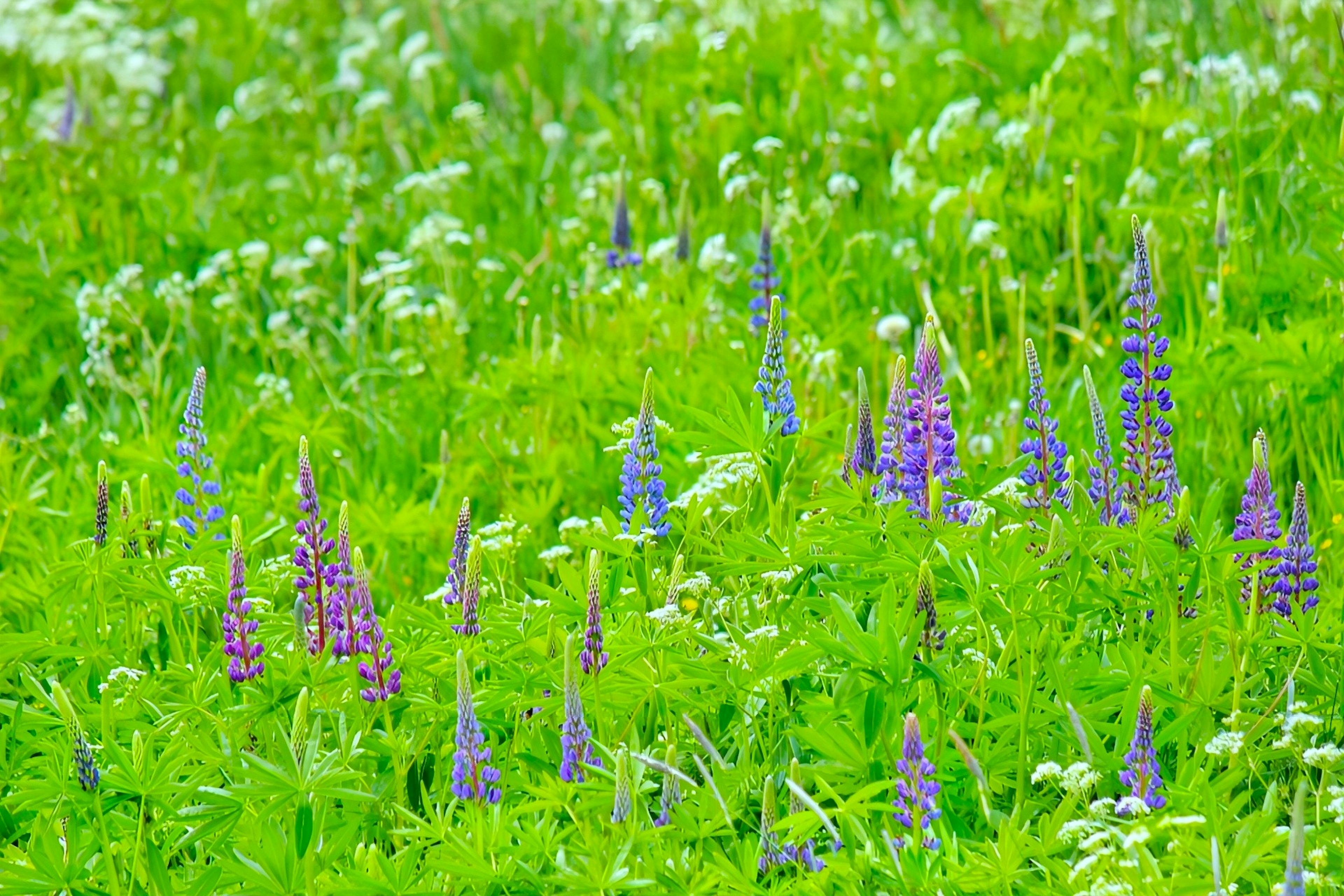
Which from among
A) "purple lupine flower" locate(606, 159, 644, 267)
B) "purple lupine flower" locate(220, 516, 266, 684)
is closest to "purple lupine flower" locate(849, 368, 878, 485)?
"purple lupine flower" locate(220, 516, 266, 684)

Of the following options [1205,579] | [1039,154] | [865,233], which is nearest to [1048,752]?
[1205,579]

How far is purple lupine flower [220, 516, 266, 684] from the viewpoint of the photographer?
9.20 feet

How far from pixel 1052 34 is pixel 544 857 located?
5.52 meters

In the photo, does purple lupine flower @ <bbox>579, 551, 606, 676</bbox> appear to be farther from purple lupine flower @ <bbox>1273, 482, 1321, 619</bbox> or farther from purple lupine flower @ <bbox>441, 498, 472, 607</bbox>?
purple lupine flower @ <bbox>1273, 482, 1321, 619</bbox>

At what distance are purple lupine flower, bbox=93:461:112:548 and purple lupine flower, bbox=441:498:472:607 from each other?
68 cm

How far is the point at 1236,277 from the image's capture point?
4.49 m

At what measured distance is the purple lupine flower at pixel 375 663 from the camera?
266 centimetres

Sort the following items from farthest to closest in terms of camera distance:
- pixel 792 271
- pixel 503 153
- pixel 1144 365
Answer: pixel 503 153 < pixel 792 271 < pixel 1144 365

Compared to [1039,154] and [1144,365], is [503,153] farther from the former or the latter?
[1144,365]

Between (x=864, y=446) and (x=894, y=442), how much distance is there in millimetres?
56

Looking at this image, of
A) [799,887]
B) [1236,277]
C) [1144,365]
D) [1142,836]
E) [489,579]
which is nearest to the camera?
A: [1142,836]

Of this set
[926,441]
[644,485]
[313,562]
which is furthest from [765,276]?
[313,562]

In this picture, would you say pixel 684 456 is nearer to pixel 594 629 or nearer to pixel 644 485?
pixel 644 485

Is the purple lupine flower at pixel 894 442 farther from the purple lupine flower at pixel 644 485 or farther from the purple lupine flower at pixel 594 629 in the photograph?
the purple lupine flower at pixel 594 629
